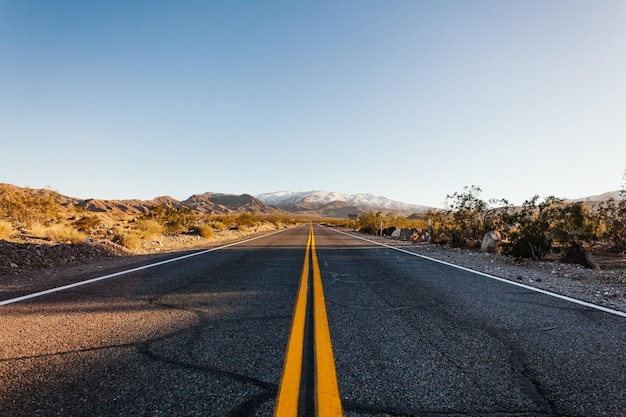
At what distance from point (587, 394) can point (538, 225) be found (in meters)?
11.3

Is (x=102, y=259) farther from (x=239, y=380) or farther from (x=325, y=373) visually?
(x=325, y=373)

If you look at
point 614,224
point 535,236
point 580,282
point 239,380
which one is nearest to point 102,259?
point 239,380

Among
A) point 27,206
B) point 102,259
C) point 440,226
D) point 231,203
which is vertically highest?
point 231,203

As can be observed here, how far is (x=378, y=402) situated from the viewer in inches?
77.0

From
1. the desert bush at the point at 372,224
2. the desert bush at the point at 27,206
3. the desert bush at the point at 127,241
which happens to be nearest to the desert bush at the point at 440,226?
the desert bush at the point at 127,241

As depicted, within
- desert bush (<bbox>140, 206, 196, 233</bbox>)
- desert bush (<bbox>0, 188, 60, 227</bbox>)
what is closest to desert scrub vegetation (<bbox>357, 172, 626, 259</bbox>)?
desert bush (<bbox>140, 206, 196, 233</bbox>)

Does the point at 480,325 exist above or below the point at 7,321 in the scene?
above

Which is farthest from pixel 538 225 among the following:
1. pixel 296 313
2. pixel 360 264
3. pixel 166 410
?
pixel 166 410

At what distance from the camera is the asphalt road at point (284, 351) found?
1.96 meters

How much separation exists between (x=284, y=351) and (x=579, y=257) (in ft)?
36.9

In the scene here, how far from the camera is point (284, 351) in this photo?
270cm

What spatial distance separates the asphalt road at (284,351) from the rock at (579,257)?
657cm

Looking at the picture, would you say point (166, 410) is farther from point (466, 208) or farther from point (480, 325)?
point (466, 208)

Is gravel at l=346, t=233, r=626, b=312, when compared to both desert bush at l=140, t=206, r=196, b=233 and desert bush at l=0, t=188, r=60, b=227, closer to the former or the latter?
desert bush at l=0, t=188, r=60, b=227
